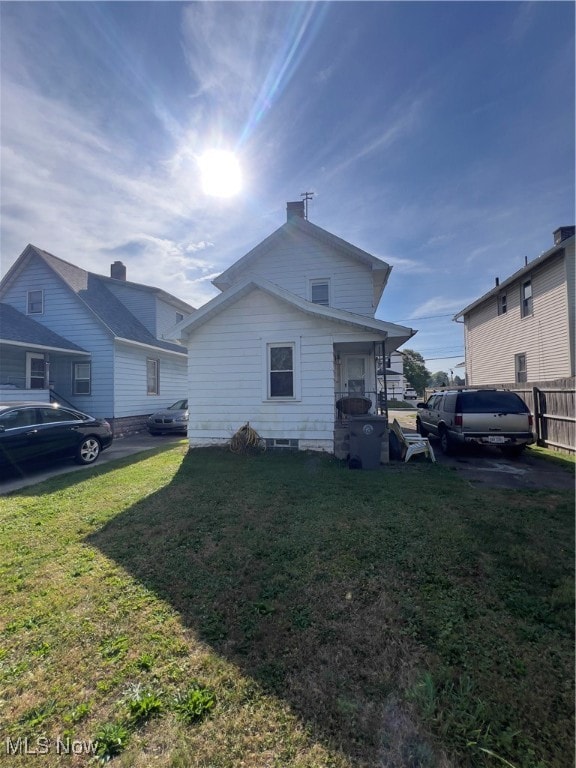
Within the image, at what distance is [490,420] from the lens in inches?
326

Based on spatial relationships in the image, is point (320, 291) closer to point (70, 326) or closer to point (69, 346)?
point (69, 346)

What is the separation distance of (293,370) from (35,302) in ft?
40.3

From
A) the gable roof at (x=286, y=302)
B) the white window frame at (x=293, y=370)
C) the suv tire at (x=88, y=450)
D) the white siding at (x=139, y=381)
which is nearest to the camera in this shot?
the gable roof at (x=286, y=302)

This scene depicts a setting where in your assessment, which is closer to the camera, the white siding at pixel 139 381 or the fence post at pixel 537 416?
the fence post at pixel 537 416

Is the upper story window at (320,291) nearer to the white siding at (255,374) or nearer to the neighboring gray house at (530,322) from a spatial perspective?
the white siding at (255,374)

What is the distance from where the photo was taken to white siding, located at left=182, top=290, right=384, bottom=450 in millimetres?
8578

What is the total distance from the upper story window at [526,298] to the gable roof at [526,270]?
18.2 inches

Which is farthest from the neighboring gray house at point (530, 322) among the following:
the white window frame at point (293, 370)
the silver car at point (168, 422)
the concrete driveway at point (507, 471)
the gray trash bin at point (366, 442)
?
the silver car at point (168, 422)

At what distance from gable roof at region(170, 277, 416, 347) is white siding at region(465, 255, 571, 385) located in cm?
864

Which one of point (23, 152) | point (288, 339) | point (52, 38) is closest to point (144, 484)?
point (288, 339)

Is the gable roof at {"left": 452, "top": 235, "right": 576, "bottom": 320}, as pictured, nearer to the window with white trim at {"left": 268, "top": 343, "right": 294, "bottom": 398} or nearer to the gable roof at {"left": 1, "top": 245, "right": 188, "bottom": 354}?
the window with white trim at {"left": 268, "top": 343, "right": 294, "bottom": 398}

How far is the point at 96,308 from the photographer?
1375cm

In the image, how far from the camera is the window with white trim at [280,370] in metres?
8.85

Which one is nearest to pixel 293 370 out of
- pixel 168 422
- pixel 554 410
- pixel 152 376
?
pixel 168 422
